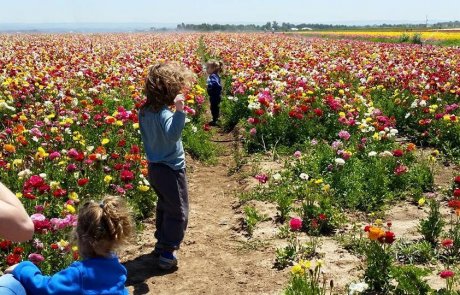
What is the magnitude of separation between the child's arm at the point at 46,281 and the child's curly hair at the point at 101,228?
18 cm

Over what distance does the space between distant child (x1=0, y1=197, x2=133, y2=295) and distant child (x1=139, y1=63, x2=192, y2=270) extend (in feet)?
5.37

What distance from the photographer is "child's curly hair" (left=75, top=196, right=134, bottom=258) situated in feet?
9.54

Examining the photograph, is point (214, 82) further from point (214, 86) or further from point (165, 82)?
point (165, 82)

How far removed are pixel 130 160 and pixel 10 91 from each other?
14.6 ft

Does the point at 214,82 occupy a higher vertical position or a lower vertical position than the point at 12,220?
lower

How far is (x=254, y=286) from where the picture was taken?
489cm

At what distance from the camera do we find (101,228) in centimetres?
291

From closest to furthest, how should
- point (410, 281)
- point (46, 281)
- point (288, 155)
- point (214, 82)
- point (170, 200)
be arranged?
point (46, 281) → point (410, 281) → point (170, 200) → point (288, 155) → point (214, 82)

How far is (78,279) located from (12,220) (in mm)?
820

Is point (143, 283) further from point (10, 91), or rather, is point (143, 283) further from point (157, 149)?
point (10, 91)

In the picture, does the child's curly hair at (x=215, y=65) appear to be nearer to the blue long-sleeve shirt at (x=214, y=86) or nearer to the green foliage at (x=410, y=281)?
the blue long-sleeve shirt at (x=214, y=86)

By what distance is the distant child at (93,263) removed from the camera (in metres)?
2.71

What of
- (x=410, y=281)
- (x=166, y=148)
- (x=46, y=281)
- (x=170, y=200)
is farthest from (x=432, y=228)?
(x=46, y=281)

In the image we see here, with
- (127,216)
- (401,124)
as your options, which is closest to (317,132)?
(401,124)
